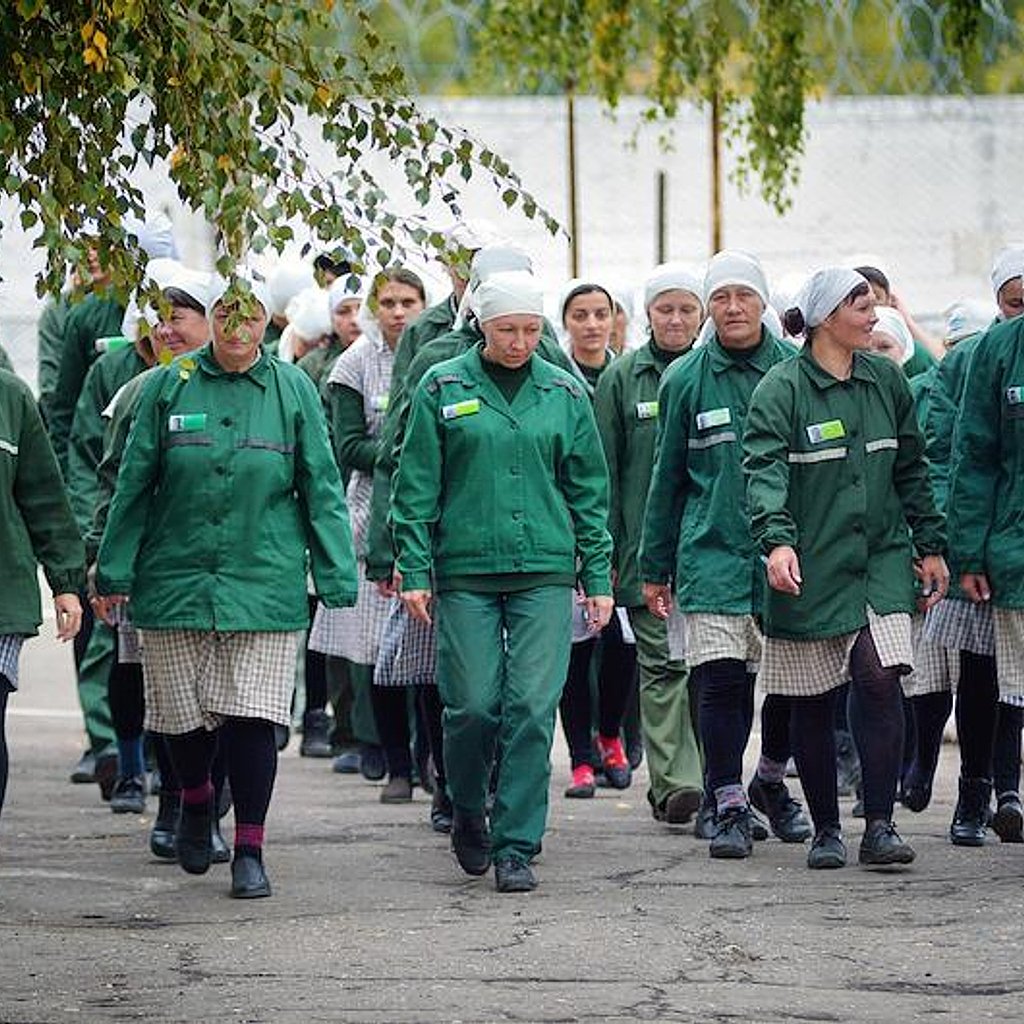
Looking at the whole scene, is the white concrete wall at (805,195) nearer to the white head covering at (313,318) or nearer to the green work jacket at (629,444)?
the white head covering at (313,318)

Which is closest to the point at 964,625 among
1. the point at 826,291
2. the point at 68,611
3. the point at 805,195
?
the point at 826,291

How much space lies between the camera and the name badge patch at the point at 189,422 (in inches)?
394

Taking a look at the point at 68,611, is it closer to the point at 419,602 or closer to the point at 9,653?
the point at 9,653

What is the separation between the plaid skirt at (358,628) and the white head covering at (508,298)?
110 inches

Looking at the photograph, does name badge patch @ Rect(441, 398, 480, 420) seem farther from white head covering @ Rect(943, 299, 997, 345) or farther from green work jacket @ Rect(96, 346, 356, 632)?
white head covering @ Rect(943, 299, 997, 345)

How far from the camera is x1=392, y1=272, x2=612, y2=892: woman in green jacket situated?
10.1 m

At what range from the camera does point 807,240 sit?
2188cm

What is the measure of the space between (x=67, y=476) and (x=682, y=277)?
8.38 feet

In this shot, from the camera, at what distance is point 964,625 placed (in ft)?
35.8

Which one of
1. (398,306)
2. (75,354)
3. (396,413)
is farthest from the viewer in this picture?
(75,354)

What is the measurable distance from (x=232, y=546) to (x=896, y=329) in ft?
11.8

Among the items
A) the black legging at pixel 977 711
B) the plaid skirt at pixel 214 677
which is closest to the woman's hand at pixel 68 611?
the plaid skirt at pixel 214 677

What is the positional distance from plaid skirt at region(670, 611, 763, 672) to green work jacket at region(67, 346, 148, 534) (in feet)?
8.45

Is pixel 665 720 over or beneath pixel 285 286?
beneath
